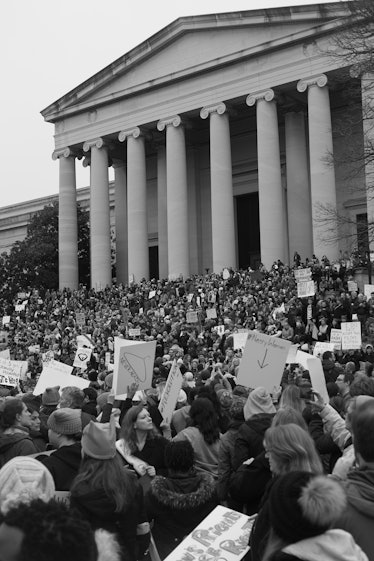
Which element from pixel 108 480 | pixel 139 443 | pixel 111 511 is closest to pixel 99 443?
pixel 108 480

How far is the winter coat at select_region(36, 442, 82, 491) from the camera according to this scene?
223 inches

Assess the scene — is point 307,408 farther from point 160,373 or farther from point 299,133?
point 299,133

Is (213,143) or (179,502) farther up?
(213,143)

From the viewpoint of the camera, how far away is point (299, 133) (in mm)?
45312

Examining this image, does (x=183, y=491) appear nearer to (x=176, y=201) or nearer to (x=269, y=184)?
(x=269, y=184)

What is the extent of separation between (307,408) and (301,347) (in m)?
14.6

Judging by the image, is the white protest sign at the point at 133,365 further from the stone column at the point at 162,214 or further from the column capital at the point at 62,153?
the column capital at the point at 62,153

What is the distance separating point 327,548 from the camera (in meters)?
3.25

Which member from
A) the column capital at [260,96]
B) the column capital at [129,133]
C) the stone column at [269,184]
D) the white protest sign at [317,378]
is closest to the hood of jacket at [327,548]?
the white protest sign at [317,378]

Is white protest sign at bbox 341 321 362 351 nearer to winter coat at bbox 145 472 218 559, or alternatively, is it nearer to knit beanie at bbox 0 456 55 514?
winter coat at bbox 145 472 218 559

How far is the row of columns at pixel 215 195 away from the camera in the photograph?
133 feet

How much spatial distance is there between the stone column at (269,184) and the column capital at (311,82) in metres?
1.94

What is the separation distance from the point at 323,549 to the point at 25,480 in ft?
5.13

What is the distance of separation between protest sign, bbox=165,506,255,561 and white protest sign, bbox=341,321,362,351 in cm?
1547
